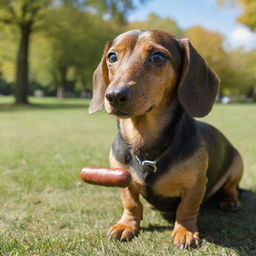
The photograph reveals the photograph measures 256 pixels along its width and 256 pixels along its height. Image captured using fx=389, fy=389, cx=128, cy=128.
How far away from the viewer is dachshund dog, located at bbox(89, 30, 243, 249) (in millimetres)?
3043

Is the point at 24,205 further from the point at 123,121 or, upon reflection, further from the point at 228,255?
the point at 228,255

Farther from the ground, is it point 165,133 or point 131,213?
point 165,133

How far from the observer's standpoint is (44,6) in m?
28.6

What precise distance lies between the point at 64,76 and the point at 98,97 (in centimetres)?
4828

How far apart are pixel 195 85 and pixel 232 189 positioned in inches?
59.8

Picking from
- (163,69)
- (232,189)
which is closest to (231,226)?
(232,189)

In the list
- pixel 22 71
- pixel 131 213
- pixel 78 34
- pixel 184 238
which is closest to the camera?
pixel 184 238

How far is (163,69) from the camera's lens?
119 inches

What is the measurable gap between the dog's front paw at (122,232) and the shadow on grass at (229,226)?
0.63ft

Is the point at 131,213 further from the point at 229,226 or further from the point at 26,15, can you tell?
the point at 26,15

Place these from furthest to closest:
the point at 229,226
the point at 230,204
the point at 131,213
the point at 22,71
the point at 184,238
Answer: the point at 22,71 → the point at 230,204 → the point at 229,226 → the point at 131,213 → the point at 184,238

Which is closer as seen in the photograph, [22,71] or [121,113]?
[121,113]

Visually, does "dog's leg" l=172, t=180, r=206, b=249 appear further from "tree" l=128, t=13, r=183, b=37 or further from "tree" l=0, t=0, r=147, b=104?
"tree" l=128, t=13, r=183, b=37

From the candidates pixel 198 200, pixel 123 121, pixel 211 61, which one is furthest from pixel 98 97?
pixel 211 61
